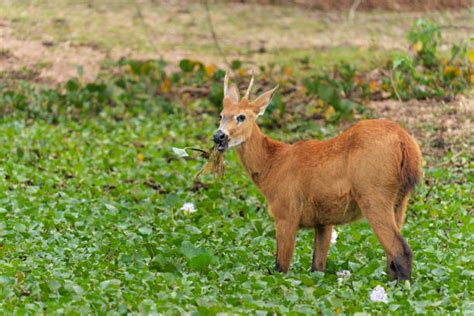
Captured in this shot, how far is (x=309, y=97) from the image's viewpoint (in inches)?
560

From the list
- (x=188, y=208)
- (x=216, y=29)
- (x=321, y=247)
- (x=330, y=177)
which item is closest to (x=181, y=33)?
(x=216, y=29)

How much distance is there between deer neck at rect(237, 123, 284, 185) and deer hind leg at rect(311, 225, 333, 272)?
720 mm

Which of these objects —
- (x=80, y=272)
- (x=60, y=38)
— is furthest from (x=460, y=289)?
(x=60, y=38)

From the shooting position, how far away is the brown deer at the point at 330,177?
7250 mm

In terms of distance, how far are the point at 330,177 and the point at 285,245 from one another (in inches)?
25.5

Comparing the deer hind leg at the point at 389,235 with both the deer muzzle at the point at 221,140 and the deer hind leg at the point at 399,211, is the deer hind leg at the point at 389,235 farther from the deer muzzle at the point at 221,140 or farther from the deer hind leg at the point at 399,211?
the deer muzzle at the point at 221,140

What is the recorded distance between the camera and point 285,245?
305 inches

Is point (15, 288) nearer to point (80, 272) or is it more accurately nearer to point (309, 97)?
point (80, 272)

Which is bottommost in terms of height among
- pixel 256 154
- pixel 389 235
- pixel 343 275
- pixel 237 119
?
pixel 343 275

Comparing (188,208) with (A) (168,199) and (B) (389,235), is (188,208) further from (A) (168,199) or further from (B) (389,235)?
(B) (389,235)

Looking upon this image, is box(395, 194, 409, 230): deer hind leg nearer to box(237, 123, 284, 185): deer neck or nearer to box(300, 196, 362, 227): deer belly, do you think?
box(300, 196, 362, 227): deer belly

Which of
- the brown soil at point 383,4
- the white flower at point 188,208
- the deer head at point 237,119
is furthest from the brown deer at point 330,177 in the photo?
the brown soil at point 383,4

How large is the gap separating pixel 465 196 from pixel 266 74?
5.61 metres

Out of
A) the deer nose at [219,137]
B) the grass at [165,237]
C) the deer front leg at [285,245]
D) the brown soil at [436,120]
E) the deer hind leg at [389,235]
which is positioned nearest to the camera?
the grass at [165,237]
